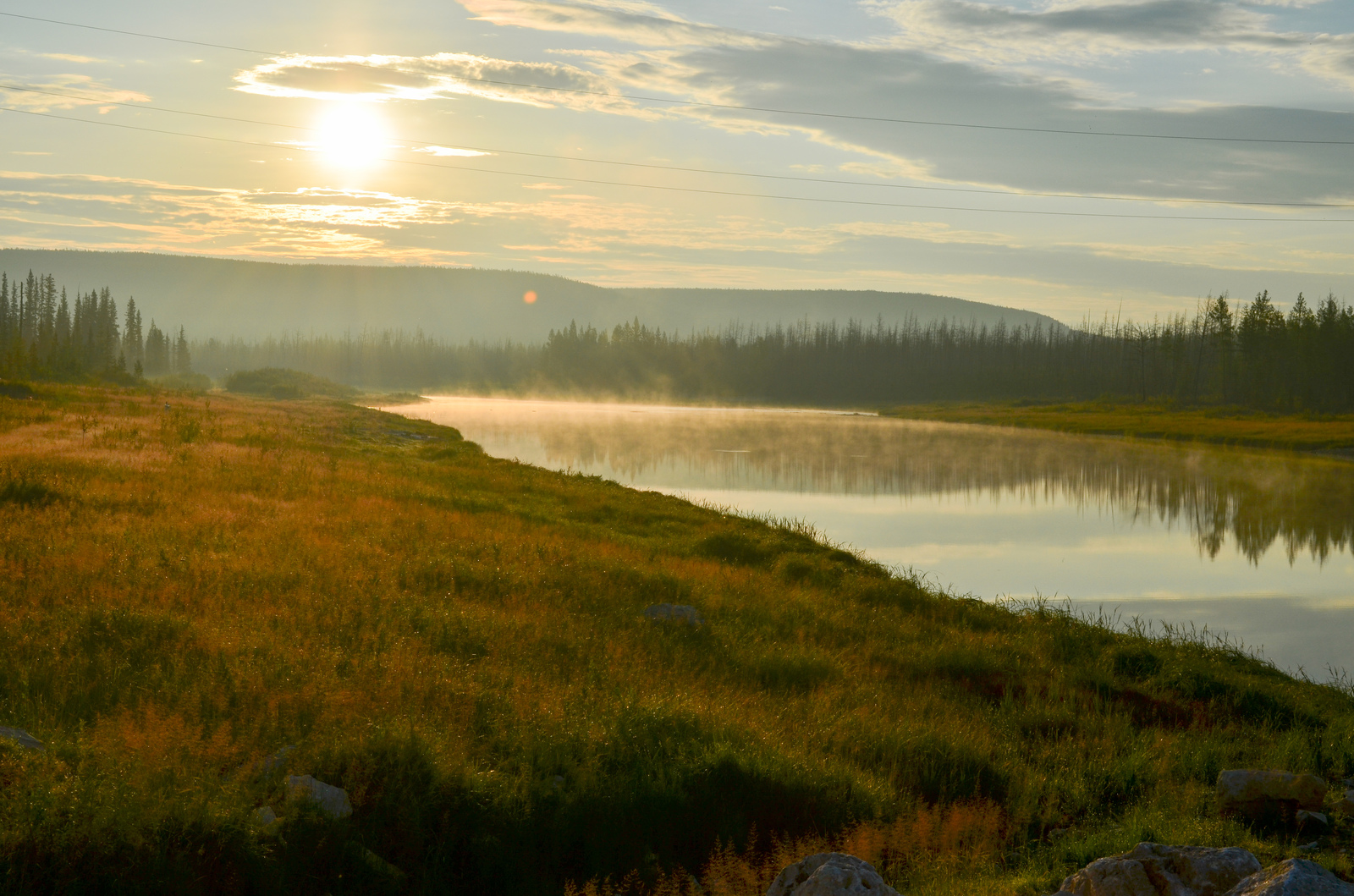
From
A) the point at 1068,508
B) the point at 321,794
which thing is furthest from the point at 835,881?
the point at 1068,508

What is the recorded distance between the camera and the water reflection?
3941cm

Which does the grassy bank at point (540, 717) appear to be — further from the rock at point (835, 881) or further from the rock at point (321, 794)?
the rock at point (835, 881)

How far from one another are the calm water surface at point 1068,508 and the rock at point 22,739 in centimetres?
2034

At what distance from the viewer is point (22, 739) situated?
26.3 ft

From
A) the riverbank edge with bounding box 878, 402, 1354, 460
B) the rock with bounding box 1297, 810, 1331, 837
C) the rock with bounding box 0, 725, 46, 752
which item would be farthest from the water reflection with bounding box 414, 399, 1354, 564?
the rock with bounding box 0, 725, 46, 752

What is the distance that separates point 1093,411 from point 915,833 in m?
118

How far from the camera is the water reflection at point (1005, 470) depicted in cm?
3941

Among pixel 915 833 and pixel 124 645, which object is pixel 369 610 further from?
pixel 915 833

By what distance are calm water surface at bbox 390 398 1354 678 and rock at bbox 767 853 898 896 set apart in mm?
16482

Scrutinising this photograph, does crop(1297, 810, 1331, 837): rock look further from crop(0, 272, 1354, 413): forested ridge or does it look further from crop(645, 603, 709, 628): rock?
crop(0, 272, 1354, 413): forested ridge

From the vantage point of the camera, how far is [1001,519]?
3888 centimetres

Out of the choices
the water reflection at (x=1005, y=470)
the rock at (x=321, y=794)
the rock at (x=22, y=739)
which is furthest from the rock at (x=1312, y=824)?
the water reflection at (x=1005, y=470)

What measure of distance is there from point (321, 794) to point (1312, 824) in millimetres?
9019

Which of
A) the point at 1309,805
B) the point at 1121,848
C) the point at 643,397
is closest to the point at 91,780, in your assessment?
the point at 1121,848
